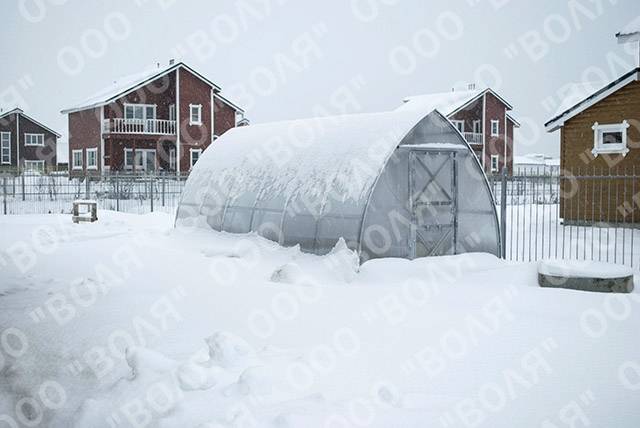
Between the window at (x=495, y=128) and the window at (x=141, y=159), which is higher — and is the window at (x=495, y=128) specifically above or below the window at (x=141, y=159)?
above

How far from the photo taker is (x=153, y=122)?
141 feet

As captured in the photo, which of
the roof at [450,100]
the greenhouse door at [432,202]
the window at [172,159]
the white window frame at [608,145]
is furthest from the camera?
the roof at [450,100]

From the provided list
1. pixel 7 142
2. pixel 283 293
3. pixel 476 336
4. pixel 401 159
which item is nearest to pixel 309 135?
pixel 401 159

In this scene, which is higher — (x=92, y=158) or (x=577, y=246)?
(x=92, y=158)

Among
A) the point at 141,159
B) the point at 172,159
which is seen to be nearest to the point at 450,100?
the point at 172,159

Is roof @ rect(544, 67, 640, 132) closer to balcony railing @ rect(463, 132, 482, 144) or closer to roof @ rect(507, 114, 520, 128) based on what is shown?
balcony railing @ rect(463, 132, 482, 144)

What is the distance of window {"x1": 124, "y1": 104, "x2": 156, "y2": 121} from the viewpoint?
43.4 m

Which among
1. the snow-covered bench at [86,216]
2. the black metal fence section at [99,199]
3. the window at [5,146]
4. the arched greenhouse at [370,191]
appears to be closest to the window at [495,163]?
the black metal fence section at [99,199]

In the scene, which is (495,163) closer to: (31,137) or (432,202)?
(432,202)

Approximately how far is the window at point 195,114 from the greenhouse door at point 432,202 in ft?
110

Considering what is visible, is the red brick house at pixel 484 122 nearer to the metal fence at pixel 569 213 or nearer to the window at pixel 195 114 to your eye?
the window at pixel 195 114

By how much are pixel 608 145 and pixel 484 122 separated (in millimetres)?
28946

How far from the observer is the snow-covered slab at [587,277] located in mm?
9891

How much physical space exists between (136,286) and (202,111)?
36.0 metres
